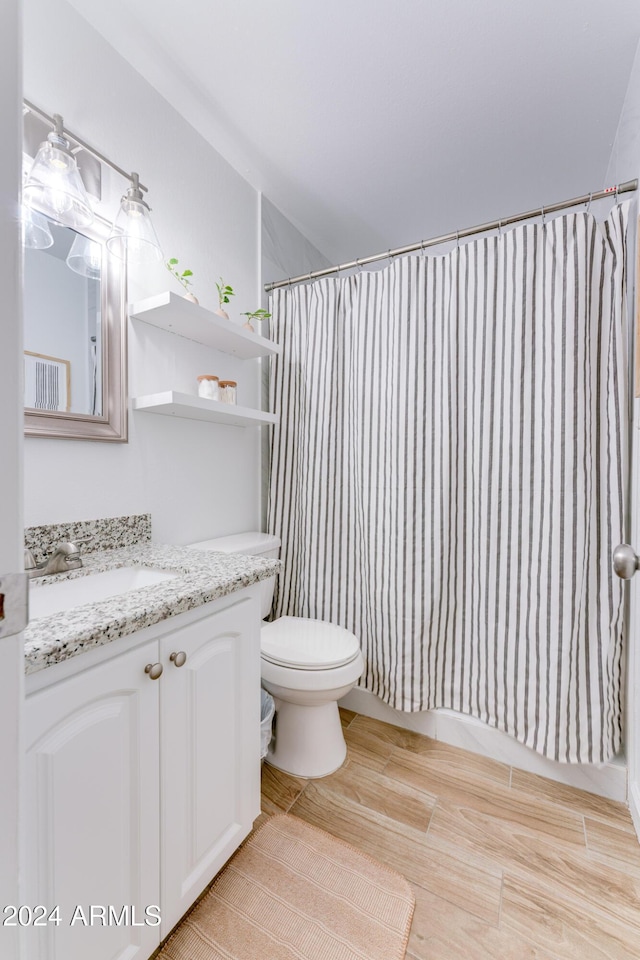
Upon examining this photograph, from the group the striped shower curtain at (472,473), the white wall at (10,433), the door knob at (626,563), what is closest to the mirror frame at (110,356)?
the striped shower curtain at (472,473)

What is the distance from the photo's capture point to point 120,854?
2.57 ft

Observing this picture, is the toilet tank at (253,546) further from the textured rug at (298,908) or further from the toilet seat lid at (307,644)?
the textured rug at (298,908)

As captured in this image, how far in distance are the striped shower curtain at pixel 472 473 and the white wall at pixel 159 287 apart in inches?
10.4

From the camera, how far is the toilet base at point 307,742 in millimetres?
1516

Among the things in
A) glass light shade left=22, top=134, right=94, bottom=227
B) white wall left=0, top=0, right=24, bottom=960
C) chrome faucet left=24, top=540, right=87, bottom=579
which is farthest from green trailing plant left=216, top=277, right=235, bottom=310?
white wall left=0, top=0, right=24, bottom=960

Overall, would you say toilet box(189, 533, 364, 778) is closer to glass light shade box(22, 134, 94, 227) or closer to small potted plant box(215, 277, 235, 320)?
small potted plant box(215, 277, 235, 320)

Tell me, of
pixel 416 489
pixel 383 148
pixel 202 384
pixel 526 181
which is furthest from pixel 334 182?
pixel 416 489

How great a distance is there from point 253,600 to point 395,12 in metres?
1.82

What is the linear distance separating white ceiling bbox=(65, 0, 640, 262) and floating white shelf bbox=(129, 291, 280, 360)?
0.84 m

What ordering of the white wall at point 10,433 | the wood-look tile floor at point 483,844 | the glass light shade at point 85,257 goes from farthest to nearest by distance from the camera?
1. the glass light shade at point 85,257
2. the wood-look tile floor at point 483,844
3. the white wall at point 10,433

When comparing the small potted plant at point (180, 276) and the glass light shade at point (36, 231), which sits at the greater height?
the small potted plant at point (180, 276)

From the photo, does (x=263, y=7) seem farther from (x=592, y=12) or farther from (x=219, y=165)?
(x=592, y=12)

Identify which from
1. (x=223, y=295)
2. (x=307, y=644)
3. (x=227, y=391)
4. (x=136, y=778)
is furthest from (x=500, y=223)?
(x=136, y=778)

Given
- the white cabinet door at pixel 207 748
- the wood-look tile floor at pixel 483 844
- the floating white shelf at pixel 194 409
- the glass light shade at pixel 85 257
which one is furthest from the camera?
the floating white shelf at pixel 194 409
